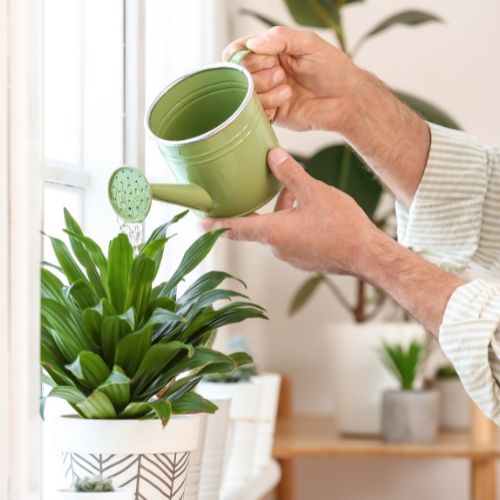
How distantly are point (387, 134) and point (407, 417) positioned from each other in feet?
3.23

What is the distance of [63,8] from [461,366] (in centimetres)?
76

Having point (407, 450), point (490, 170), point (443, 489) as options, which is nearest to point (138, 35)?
point (490, 170)

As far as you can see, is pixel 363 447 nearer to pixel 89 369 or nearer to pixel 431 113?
pixel 431 113

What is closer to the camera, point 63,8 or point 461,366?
point 461,366

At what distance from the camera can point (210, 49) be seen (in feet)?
7.27

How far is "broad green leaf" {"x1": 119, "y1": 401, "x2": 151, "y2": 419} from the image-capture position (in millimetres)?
1021

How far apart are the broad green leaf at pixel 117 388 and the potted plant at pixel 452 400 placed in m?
1.64

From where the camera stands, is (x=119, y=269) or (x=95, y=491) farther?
(x=119, y=269)

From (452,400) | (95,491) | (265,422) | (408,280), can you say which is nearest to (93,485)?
(95,491)

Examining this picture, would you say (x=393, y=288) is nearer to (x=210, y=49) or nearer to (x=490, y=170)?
(x=490, y=170)

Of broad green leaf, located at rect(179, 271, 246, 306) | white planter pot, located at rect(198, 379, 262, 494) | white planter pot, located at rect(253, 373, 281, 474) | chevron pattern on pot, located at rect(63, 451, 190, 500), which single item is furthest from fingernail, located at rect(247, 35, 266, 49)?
white planter pot, located at rect(253, 373, 281, 474)

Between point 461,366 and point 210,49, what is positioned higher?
point 210,49

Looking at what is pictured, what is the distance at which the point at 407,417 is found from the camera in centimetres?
234

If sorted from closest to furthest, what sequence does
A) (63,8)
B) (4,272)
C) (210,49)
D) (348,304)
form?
(4,272), (63,8), (210,49), (348,304)
